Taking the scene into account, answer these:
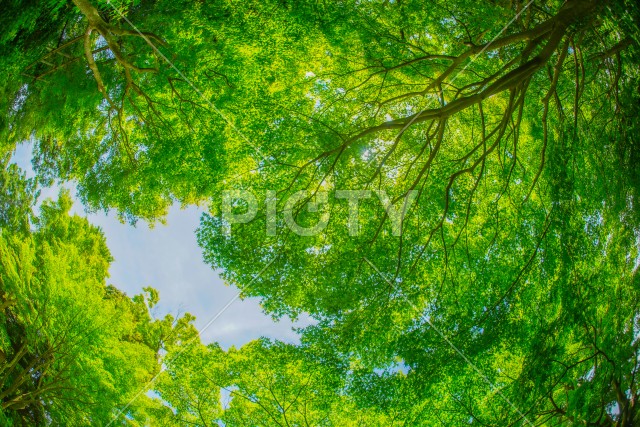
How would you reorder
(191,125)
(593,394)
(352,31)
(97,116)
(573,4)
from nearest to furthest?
1. (573,4)
2. (593,394)
3. (352,31)
4. (191,125)
5. (97,116)

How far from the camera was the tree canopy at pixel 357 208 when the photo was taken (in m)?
4.03

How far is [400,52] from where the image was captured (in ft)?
18.0

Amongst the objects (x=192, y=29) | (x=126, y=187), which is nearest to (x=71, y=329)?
(x=126, y=187)

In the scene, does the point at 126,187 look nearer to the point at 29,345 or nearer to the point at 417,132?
the point at 29,345

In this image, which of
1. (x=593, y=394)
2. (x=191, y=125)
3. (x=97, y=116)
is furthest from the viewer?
(x=97, y=116)

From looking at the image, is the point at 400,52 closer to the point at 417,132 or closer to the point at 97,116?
the point at 417,132

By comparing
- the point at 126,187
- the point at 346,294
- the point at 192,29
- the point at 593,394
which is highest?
the point at 192,29

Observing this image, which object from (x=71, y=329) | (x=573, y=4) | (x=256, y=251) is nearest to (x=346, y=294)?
(x=256, y=251)

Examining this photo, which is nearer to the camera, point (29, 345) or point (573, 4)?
point (573, 4)

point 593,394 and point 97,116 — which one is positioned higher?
point 97,116

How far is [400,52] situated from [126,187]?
17.0ft

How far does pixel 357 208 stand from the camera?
563cm

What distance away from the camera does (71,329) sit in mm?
7137

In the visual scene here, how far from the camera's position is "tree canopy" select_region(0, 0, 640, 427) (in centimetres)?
403
